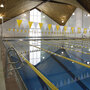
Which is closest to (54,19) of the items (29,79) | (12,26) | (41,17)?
(41,17)

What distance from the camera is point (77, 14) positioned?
878 inches

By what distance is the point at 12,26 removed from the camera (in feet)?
87.6

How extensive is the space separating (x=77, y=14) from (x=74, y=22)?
1.59 metres

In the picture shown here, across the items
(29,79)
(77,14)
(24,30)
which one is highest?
(77,14)

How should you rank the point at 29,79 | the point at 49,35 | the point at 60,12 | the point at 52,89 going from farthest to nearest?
the point at 49,35 → the point at 60,12 → the point at 29,79 → the point at 52,89

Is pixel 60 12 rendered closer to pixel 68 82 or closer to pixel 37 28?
pixel 37 28

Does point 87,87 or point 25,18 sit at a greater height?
point 25,18

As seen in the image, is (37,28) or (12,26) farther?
(37,28)

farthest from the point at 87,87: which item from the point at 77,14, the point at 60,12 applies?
the point at 60,12

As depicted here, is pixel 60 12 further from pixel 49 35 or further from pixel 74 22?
pixel 49 35

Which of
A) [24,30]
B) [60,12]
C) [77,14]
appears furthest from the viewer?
[24,30]

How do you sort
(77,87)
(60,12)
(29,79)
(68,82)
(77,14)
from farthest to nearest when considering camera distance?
1. (60,12)
2. (77,14)
3. (29,79)
4. (68,82)
5. (77,87)

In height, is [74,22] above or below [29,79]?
above

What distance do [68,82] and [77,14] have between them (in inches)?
834
